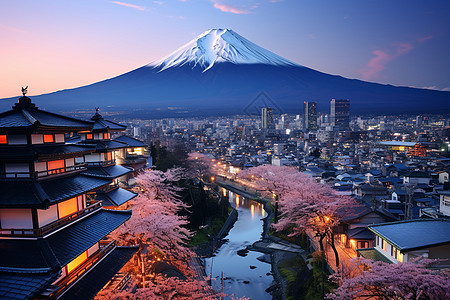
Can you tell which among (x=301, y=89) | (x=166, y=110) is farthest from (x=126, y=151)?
(x=301, y=89)

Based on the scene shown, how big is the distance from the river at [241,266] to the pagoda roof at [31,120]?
27.1ft

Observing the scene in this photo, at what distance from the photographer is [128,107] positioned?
91812 mm

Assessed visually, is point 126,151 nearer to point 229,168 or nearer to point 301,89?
point 229,168

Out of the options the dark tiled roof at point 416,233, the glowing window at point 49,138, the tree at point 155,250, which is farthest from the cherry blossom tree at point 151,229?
the dark tiled roof at point 416,233

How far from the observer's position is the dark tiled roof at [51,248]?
5379 mm

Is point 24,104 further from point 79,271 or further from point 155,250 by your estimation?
point 155,250

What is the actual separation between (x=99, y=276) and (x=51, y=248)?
4.98ft

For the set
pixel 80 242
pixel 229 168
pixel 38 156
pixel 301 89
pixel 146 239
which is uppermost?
pixel 301 89

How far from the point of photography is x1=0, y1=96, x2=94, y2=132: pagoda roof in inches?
232

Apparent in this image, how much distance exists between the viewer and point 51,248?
578 centimetres

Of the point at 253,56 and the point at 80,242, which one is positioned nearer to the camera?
the point at 80,242

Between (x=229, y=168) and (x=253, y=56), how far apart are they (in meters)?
60.0

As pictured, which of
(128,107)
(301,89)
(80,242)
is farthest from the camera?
(301,89)

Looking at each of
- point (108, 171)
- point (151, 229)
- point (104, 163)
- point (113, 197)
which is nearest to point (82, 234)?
point (151, 229)
